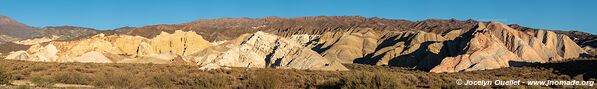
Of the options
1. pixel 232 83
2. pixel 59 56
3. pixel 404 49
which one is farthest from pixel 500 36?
pixel 232 83

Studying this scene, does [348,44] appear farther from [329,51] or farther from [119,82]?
[119,82]

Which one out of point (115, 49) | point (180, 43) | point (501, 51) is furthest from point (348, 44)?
point (501, 51)

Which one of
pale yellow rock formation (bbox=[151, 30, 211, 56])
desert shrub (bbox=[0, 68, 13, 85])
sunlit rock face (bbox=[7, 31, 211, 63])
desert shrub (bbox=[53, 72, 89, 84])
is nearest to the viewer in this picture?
desert shrub (bbox=[0, 68, 13, 85])

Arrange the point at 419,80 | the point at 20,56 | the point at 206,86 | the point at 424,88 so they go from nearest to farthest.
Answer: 1. the point at 206,86
2. the point at 424,88
3. the point at 419,80
4. the point at 20,56

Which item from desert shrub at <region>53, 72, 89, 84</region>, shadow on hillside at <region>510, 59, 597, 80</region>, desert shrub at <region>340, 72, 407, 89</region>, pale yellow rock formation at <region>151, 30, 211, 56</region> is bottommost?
shadow on hillside at <region>510, 59, 597, 80</region>

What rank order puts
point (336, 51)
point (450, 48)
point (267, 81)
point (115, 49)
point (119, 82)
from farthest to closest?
point (336, 51) < point (450, 48) < point (115, 49) < point (119, 82) < point (267, 81)

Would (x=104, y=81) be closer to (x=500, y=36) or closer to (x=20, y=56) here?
(x=20, y=56)

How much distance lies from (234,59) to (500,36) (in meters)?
42.8

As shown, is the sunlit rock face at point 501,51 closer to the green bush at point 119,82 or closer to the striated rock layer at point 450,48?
the striated rock layer at point 450,48

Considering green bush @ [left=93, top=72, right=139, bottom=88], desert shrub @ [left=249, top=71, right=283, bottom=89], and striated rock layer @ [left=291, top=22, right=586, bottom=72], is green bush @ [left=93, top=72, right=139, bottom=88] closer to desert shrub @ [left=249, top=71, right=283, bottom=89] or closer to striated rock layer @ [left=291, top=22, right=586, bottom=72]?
desert shrub @ [left=249, top=71, right=283, bottom=89]

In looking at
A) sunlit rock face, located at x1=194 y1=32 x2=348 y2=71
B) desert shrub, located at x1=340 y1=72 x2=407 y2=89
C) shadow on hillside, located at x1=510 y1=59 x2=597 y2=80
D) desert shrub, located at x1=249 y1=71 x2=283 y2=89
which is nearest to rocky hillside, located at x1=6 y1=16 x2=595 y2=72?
sunlit rock face, located at x1=194 y1=32 x2=348 y2=71

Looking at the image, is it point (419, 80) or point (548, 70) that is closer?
point (419, 80)

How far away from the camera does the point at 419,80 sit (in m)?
35.1

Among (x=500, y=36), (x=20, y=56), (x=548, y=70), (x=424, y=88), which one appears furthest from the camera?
(x=500, y=36)
